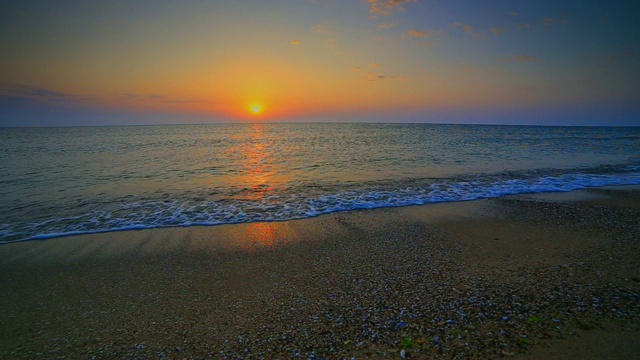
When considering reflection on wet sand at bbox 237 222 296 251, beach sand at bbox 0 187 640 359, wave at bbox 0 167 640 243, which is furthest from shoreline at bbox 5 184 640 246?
reflection on wet sand at bbox 237 222 296 251

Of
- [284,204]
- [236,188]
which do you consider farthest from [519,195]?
[236,188]

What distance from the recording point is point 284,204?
1220cm

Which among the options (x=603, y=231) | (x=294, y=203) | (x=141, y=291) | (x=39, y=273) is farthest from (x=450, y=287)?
(x=39, y=273)

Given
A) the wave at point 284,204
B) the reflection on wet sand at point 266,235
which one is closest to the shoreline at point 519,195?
the wave at point 284,204

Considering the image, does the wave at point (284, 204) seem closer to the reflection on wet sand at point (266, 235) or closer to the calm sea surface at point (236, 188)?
the calm sea surface at point (236, 188)

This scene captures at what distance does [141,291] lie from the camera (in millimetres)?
5723

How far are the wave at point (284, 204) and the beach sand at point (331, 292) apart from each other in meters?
0.96

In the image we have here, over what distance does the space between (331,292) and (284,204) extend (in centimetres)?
715

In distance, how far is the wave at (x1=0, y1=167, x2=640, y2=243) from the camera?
9602 millimetres

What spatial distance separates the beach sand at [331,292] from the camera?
404 centimetres

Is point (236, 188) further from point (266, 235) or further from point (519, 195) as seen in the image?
point (519, 195)

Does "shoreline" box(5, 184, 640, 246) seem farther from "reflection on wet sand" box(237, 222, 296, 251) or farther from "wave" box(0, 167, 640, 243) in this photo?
"reflection on wet sand" box(237, 222, 296, 251)

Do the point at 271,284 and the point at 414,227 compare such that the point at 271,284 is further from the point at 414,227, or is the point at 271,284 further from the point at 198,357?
the point at 414,227

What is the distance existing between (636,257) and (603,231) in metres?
2.23
